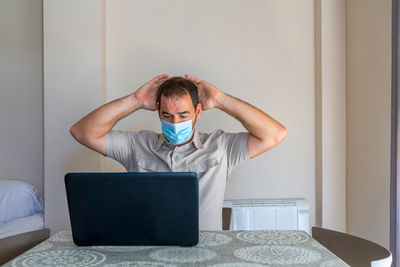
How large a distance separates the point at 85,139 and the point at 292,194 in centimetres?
144

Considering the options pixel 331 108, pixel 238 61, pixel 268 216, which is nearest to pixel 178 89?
pixel 238 61

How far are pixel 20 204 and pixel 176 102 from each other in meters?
1.45

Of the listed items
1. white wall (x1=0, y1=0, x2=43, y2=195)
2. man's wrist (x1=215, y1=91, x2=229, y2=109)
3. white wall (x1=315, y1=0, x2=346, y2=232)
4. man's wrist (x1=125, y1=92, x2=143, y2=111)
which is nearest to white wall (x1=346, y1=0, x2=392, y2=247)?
white wall (x1=315, y1=0, x2=346, y2=232)

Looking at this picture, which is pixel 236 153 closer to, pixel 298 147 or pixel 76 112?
pixel 298 147

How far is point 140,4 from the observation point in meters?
2.62

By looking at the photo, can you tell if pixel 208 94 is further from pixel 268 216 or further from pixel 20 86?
pixel 20 86

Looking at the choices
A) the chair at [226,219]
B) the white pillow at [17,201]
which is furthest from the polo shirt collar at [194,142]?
the white pillow at [17,201]

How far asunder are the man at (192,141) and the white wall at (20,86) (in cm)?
101

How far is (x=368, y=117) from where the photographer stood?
7.46 feet

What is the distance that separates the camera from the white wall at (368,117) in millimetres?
2066

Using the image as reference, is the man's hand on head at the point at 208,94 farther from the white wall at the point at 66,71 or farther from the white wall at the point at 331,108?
the white wall at the point at 331,108

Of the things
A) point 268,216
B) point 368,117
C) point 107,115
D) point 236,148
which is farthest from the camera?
point 268,216

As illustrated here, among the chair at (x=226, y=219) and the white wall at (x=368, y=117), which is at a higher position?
the white wall at (x=368, y=117)

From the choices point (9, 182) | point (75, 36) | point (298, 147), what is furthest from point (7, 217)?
point (298, 147)
